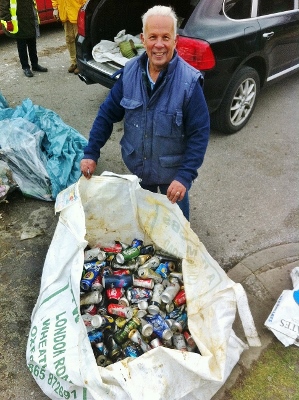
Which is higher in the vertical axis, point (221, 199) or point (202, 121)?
point (202, 121)

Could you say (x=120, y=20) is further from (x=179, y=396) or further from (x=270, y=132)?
(x=179, y=396)

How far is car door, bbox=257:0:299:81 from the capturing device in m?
4.30

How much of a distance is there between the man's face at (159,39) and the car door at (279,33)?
2.62 m

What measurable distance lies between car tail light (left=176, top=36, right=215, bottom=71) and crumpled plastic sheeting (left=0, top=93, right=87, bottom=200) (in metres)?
1.28

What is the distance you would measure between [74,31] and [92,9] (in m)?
1.47

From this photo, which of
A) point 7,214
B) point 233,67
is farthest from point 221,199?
point 7,214

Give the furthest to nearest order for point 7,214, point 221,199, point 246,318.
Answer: point 221,199 < point 7,214 < point 246,318

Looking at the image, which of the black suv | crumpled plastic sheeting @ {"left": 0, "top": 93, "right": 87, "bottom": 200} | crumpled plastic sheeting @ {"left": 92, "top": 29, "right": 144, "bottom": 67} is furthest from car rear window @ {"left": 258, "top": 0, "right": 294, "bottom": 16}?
crumpled plastic sheeting @ {"left": 0, "top": 93, "right": 87, "bottom": 200}

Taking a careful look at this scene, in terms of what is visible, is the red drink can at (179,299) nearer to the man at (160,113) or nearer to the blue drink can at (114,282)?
the blue drink can at (114,282)

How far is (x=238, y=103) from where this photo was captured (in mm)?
4539

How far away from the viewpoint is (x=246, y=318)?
2.12 meters

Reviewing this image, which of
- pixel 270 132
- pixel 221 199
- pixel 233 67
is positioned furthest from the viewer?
pixel 270 132

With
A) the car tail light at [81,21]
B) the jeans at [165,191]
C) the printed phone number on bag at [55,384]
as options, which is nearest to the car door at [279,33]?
the car tail light at [81,21]

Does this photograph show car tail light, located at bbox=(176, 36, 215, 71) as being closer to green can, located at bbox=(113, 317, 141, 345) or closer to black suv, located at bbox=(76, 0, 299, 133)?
black suv, located at bbox=(76, 0, 299, 133)
